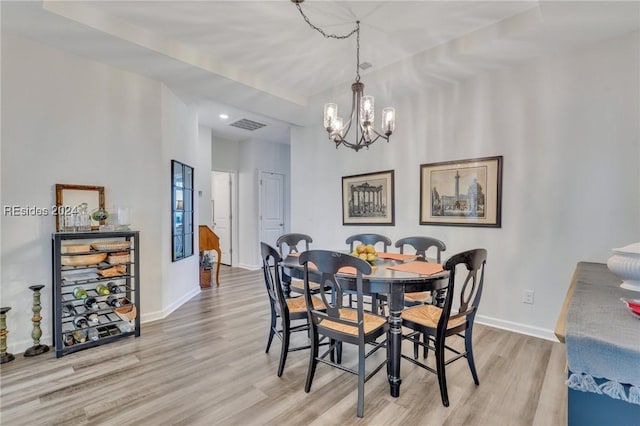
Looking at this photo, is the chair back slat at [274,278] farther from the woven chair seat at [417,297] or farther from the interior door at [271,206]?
the interior door at [271,206]

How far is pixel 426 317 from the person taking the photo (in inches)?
83.7

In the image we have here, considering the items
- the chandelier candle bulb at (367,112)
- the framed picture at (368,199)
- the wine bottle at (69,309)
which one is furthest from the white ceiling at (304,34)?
the wine bottle at (69,309)

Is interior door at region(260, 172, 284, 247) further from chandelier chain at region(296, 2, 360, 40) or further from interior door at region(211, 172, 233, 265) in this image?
chandelier chain at region(296, 2, 360, 40)

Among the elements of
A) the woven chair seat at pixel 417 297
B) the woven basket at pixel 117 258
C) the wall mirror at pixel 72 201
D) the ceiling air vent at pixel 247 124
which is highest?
the ceiling air vent at pixel 247 124

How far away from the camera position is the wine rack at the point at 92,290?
2562mm

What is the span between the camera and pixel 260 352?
2.64 m

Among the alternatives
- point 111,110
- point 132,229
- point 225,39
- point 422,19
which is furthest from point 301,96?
point 132,229

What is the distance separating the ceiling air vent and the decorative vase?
5099mm

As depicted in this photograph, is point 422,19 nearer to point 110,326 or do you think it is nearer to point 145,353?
point 145,353

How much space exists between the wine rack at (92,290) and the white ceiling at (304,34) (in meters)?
1.69

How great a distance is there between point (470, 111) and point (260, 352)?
3264 mm

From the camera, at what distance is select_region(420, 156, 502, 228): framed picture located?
10.4ft

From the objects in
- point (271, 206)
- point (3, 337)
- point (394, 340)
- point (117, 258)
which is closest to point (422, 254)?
point (394, 340)

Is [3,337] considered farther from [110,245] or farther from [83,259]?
[110,245]
